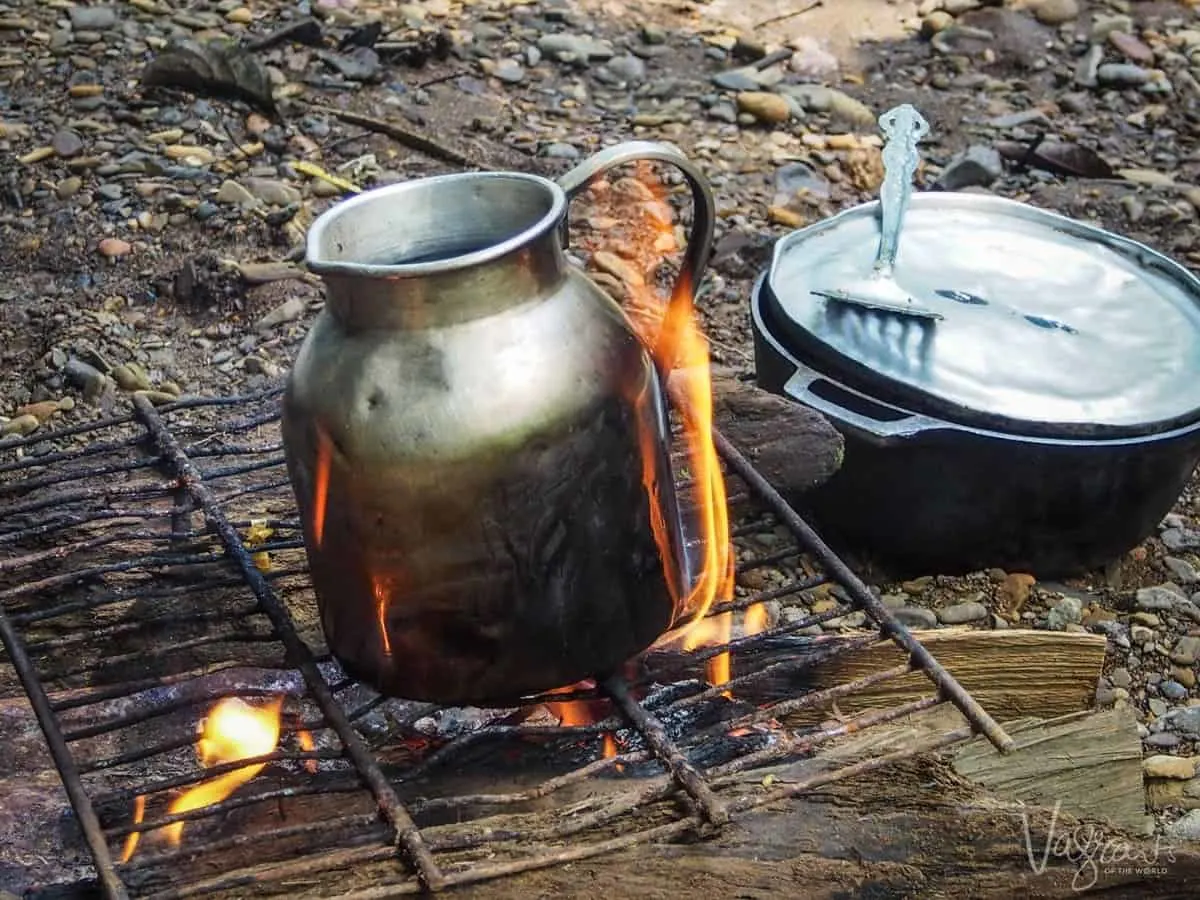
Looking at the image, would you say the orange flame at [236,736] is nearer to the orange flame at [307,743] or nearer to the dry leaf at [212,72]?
the orange flame at [307,743]

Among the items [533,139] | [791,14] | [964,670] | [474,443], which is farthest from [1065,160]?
[474,443]

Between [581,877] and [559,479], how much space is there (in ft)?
1.45

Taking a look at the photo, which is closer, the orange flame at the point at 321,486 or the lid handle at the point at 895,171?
the orange flame at the point at 321,486

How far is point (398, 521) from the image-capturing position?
153 cm

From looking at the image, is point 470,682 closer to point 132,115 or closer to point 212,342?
point 212,342

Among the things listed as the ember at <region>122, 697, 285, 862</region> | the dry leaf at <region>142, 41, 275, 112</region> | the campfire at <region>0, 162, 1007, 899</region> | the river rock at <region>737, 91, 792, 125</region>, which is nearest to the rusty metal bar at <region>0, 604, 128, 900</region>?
the campfire at <region>0, 162, 1007, 899</region>

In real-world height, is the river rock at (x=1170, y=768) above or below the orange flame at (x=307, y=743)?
below

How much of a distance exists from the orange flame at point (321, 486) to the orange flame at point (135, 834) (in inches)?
14.8

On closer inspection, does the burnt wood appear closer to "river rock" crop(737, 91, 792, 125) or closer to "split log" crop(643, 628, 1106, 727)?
"split log" crop(643, 628, 1106, 727)

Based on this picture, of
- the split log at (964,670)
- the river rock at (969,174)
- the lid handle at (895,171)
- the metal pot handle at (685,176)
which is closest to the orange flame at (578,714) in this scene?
the split log at (964,670)

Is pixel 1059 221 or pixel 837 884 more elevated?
pixel 1059 221

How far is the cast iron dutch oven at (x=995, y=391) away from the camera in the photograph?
2346mm

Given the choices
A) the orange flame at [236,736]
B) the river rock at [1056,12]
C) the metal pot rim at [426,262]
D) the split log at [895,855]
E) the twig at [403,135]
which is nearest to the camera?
the metal pot rim at [426,262]

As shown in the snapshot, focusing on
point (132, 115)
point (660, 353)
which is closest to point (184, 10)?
point (132, 115)
